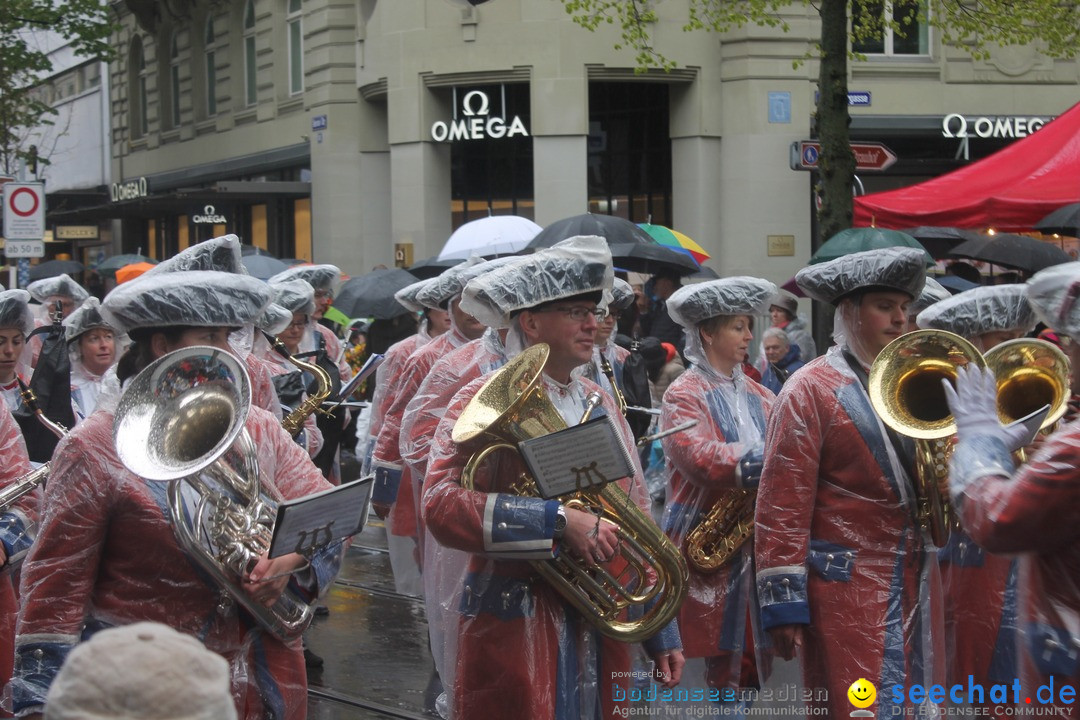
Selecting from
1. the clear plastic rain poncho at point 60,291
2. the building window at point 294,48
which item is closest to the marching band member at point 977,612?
the clear plastic rain poncho at point 60,291

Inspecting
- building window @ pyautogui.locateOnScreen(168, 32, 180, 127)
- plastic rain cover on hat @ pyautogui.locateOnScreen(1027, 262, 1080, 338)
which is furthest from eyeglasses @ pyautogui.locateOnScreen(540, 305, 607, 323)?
building window @ pyautogui.locateOnScreen(168, 32, 180, 127)

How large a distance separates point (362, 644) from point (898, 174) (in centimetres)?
1748

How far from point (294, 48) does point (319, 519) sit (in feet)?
86.5

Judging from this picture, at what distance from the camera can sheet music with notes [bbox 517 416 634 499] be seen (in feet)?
12.5

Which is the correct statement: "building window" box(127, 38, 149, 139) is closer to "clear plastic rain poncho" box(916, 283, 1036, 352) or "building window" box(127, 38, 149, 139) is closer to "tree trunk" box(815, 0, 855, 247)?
"tree trunk" box(815, 0, 855, 247)

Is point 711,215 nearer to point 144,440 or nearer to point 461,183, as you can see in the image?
point 461,183

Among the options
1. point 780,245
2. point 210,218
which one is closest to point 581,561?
point 780,245

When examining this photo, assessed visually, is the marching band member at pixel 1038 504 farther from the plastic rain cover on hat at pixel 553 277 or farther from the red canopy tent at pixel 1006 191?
the red canopy tent at pixel 1006 191

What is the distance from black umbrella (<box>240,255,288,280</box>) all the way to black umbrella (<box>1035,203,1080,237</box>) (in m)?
7.24

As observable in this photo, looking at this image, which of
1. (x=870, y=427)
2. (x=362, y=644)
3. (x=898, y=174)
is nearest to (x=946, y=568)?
(x=870, y=427)

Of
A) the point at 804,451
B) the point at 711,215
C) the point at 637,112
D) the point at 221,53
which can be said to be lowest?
the point at 804,451

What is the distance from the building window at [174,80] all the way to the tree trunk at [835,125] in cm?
2682

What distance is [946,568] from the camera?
5.25 m

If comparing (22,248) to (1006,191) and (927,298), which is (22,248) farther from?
(927,298)
